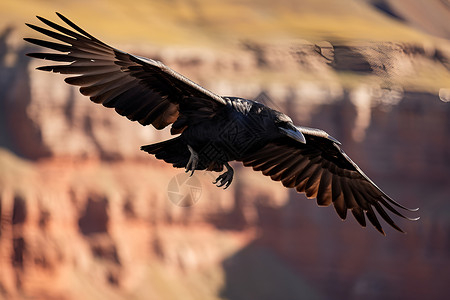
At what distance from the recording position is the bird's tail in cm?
1155

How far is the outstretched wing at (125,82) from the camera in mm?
11117

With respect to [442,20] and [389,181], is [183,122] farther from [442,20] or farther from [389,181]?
[389,181]

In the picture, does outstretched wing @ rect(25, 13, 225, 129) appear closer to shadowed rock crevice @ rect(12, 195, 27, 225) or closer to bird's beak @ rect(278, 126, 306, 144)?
bird's beak @ rect(278, 126, 306, 144)

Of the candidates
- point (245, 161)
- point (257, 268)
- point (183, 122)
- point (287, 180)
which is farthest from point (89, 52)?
point (257, 268)

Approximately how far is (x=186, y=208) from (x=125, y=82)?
1960 inches

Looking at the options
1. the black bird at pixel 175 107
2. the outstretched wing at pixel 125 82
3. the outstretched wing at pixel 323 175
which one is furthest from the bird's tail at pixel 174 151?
the outstretched wing at pixel 323 175

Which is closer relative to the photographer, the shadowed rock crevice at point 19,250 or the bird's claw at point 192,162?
the bird's claw at point 192,162

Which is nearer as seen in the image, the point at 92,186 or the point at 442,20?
the point at 442,20

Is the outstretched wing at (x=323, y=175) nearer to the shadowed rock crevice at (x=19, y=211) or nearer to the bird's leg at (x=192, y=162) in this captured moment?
the bird's leg at (x=192, y=162)

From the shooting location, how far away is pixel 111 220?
58.3 metres

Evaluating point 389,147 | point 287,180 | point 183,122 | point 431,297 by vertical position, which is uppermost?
point 183,122

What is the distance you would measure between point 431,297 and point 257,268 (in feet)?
36.5

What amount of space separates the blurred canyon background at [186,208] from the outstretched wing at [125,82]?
3811 centimetres

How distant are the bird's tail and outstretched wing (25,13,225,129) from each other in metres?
0.35
